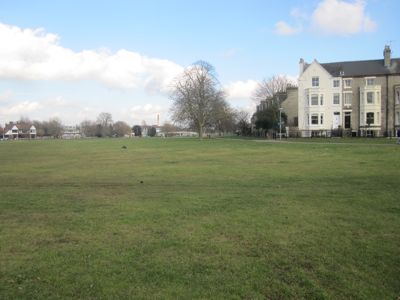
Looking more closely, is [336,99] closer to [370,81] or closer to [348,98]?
[348,98]

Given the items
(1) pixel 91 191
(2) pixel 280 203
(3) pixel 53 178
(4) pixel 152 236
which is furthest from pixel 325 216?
(3) pixel 53 178

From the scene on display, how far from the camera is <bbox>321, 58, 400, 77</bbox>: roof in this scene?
210ft

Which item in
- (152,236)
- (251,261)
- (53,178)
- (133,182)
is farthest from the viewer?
(53,178)

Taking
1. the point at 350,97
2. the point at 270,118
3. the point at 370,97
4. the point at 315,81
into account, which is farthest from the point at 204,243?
the point at 270,118

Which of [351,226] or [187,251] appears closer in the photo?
[187,251]

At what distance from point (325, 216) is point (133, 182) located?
8819 millimetres

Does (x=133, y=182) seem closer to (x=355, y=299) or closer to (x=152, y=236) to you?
(x=152, y=236)

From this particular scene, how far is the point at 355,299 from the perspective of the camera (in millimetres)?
4859

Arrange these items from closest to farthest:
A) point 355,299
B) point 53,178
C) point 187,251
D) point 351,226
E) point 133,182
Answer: point 355,299 < point 187,251 < point 351,226 < point 133,182 < point 53,178

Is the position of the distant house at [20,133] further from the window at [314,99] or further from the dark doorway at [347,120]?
the dark doorway at [347,120]

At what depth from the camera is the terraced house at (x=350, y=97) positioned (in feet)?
209

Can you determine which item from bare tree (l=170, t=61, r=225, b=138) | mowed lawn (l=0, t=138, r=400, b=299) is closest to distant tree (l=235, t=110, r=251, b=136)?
bare tree (l=170, t=61, r=225, b=138)

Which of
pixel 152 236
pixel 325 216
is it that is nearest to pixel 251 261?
pixel 152 236

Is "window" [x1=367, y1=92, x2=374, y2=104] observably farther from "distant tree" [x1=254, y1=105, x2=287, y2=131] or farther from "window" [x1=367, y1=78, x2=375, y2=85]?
"distant tree" [x1=254, y1=105, x2=287, y2=131]
